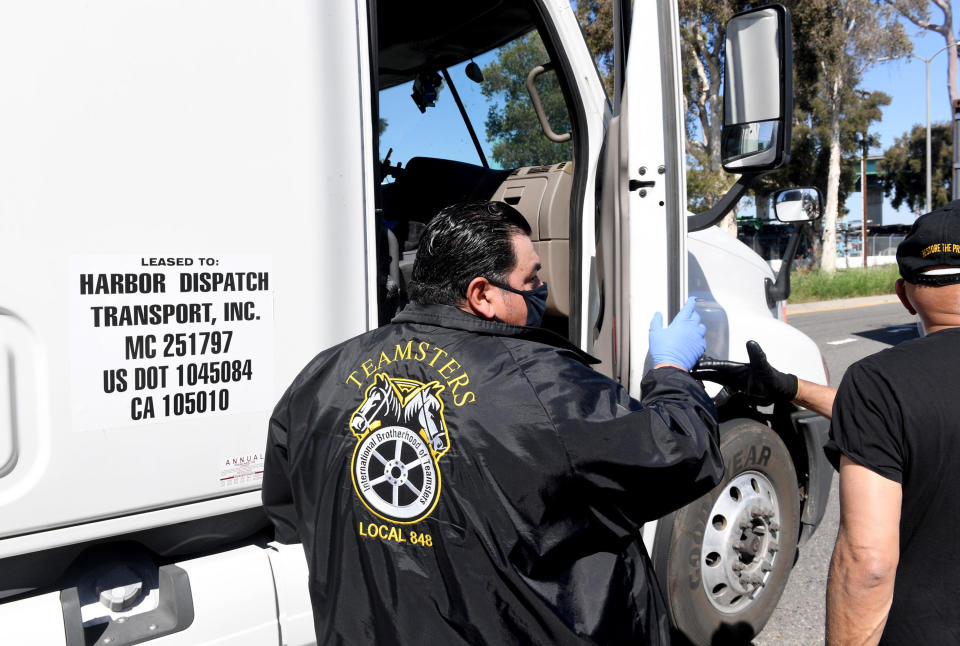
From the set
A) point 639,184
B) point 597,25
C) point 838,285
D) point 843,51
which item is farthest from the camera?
point 843,51

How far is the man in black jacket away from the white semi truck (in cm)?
15

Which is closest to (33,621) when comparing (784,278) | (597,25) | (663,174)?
(663,174)

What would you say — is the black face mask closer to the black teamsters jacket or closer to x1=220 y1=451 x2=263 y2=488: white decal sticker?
the black teamsters jacket

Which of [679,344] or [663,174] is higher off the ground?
[663,174]

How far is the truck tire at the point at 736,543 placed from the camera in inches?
120

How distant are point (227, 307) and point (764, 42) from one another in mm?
1886

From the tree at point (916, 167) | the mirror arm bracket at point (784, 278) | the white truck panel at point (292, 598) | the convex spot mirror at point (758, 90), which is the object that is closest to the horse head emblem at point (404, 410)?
the white truck panel at point (292, 598)

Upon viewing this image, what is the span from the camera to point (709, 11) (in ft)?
66.2

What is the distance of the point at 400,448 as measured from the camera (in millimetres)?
1668

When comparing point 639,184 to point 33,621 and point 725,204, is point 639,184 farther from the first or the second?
point 33,621

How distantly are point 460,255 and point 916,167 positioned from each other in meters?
49.6

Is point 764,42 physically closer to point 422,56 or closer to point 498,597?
point 422,56

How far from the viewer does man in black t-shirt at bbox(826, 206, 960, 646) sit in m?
1.76

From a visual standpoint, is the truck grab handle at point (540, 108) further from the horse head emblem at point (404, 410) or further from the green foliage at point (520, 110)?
the horse head emblem at point (404, 410)
